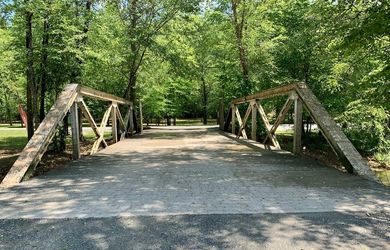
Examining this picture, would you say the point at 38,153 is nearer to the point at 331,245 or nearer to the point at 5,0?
the point at 5,0

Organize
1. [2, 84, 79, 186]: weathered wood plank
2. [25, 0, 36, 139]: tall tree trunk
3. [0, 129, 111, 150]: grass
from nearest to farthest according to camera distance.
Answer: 1. [2, 84, 79, 186]: weathered wood plank
2. [25, 0, 36, 139]: tall tree trunk
3. [0, 129, 111, 150]: grass

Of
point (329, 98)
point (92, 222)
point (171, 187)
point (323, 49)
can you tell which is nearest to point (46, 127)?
point (171, 187)

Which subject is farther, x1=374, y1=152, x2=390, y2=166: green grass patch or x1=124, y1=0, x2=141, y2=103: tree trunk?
x1=124, y1=0, x2=141, y2=103: tree trunk

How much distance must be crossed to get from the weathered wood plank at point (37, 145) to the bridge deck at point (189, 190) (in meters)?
0.20

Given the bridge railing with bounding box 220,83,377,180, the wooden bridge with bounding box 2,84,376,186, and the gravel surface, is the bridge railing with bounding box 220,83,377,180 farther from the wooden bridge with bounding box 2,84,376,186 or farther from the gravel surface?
the gravel surface

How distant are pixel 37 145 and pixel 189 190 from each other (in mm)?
2649

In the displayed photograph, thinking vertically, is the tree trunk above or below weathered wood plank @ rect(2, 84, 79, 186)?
above

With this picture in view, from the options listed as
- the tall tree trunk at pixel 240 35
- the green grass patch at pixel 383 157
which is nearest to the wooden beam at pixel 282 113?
the green grass patch at pixel 383 157

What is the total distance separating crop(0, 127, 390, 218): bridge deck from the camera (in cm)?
391

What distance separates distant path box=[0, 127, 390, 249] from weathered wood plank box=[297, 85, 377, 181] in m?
0.25

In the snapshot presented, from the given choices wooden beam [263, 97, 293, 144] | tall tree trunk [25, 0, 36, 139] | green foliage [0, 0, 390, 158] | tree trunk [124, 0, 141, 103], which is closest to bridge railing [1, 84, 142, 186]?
tall tree trunk [25, 0, 36, 139]

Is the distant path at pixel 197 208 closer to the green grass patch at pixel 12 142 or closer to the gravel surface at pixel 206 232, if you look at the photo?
the gravel surface at pixel 206 232

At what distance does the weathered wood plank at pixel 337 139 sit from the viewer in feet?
18.2

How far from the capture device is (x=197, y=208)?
3.92m
